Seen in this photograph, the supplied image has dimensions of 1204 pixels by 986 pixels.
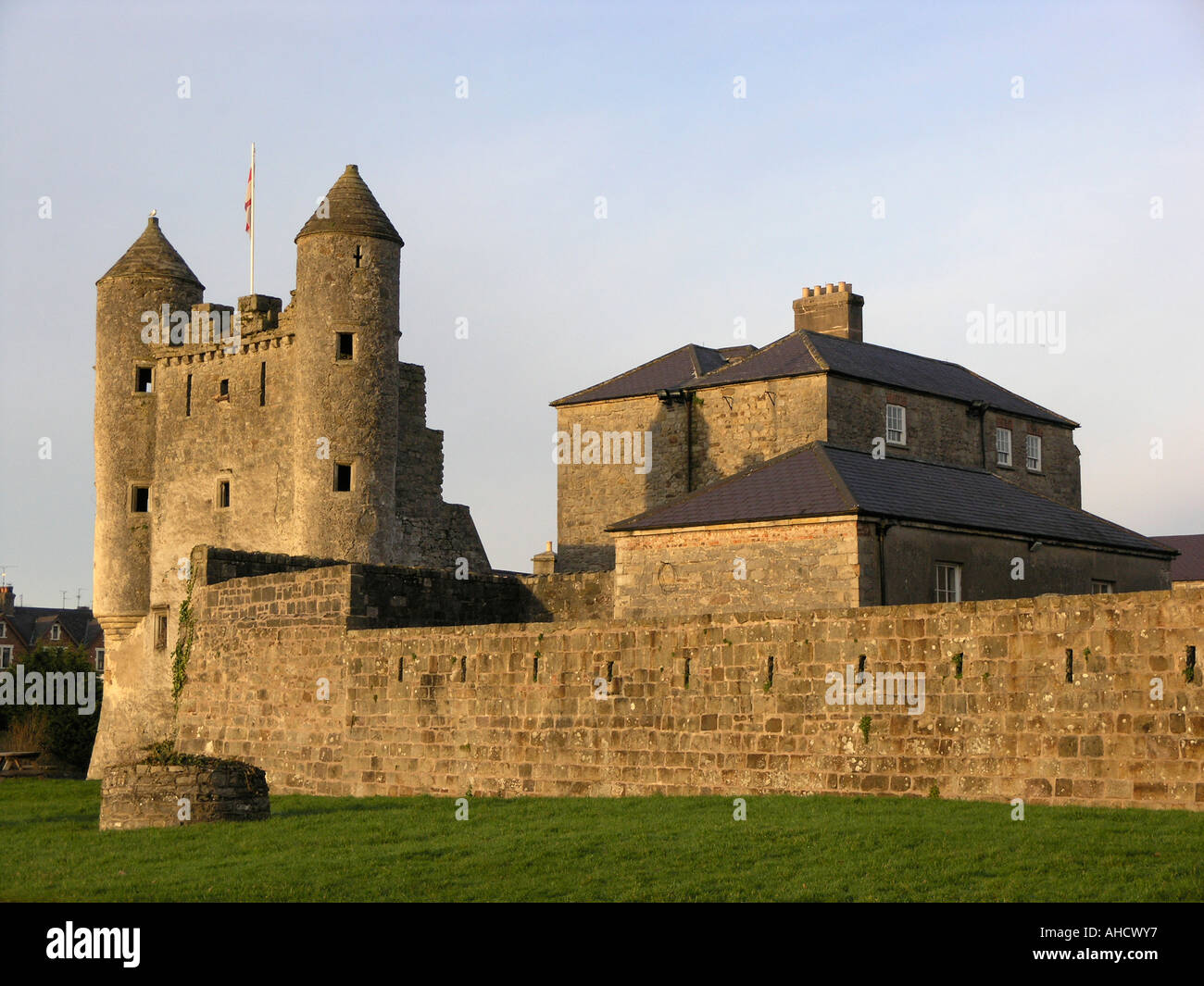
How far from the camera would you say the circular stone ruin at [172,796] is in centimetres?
1989

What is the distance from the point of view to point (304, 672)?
90.5ft

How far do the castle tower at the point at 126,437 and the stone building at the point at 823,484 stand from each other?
1175cm

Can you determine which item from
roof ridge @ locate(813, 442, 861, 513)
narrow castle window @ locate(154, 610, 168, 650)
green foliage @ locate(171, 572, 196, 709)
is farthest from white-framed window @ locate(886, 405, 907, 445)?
narrow castle window @ locate(154, 610, 168, 650)

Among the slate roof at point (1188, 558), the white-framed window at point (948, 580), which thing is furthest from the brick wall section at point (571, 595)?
the slate roof at point (1188, 558)

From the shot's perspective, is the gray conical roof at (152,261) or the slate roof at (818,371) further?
the gray conical roof at (152,261)

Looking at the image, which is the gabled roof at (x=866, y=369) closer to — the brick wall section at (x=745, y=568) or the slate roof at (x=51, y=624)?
the brick wall section at (x=745, y=568)

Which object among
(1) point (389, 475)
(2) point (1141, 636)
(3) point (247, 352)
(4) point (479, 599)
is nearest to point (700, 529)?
(4) point (479, 599)

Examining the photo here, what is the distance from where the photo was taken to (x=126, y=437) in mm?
44938

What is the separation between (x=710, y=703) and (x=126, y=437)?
1125 inches

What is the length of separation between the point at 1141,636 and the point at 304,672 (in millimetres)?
15429

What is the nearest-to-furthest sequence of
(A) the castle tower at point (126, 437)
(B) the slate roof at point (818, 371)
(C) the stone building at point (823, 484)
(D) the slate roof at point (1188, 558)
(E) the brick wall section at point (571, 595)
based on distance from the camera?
(C) the stone building at point (823, 484), (E) the brick wall section at point (571, 595), (B) the slate roof at point (818, 371), (A) the castle tower at point (126, 437), (D) the slate roof at point (1188, 558)

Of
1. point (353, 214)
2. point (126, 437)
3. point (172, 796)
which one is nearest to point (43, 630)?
point (126, 437)

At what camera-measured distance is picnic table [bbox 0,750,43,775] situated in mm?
34781

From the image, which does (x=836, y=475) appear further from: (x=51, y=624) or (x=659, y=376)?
(x=51, y=624)
